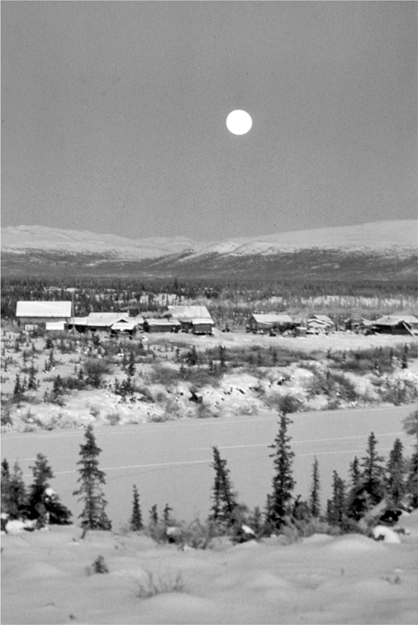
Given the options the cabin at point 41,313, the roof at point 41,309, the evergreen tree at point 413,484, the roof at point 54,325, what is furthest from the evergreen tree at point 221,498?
the roof at point 41,309

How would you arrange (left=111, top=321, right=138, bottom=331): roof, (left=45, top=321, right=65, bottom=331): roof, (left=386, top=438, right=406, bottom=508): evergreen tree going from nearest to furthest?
(left=386, top=438, right=406, bottom=508): evergreen tree < (left=45, top=321, right=65, bottom=331): roof < (left=111, top=321, right=138, bottom=331): roof

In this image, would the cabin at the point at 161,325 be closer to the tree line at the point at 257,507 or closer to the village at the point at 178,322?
the village at the point at 178,322

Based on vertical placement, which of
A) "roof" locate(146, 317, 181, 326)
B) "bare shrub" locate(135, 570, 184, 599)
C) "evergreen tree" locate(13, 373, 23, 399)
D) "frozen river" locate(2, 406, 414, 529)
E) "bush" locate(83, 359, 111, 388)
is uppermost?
"roof" locate(146, 317, 181, 326)

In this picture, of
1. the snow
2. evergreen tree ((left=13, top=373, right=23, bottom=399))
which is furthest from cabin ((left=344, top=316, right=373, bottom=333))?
the snow

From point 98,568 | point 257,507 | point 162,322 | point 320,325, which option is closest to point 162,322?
point 162,322

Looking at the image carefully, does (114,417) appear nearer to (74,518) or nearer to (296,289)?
(74,518)

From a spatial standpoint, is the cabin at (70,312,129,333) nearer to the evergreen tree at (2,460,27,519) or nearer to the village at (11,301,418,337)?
the village at (11,301,418,337)

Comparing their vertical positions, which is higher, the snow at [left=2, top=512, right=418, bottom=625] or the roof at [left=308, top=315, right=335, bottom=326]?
the roof at [left=308, top=315, right=335, bottom=326]

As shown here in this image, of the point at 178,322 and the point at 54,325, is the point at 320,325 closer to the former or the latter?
the point at 178,322
